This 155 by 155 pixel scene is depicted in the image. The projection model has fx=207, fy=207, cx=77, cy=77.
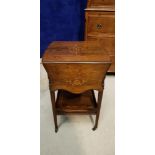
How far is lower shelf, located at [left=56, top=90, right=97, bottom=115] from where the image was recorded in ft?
6.41

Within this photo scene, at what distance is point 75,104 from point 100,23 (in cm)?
123

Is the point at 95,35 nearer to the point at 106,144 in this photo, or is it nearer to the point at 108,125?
the point at 108,125

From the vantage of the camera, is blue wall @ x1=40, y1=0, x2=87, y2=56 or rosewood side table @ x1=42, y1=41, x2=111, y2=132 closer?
rosewood side table @ x1=42, y1=41, x2=111, y2=132

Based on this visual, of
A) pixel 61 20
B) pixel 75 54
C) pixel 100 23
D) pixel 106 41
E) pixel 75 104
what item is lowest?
pixel 75 104

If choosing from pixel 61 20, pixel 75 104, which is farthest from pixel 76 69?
pixel 61 20

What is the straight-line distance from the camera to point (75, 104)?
207cm

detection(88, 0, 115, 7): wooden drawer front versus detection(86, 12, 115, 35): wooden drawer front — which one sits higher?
detection(88, 0, 115, 7): wooden drawer front

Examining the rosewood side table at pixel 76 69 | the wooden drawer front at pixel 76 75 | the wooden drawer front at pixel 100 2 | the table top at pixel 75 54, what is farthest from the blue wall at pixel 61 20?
the wooden drawer front at pixel 76 75

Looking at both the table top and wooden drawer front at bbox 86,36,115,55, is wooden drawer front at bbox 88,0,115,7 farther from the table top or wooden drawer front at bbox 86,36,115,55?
the table top

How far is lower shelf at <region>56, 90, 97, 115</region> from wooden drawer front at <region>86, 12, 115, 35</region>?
915mm

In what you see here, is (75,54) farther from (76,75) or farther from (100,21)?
(100,21)

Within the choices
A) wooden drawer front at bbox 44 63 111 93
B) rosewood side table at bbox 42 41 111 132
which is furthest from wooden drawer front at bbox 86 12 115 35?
wooden drawer front at bbox 44 63 111 93

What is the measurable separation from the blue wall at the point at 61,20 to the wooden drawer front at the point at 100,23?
0.57 meters
